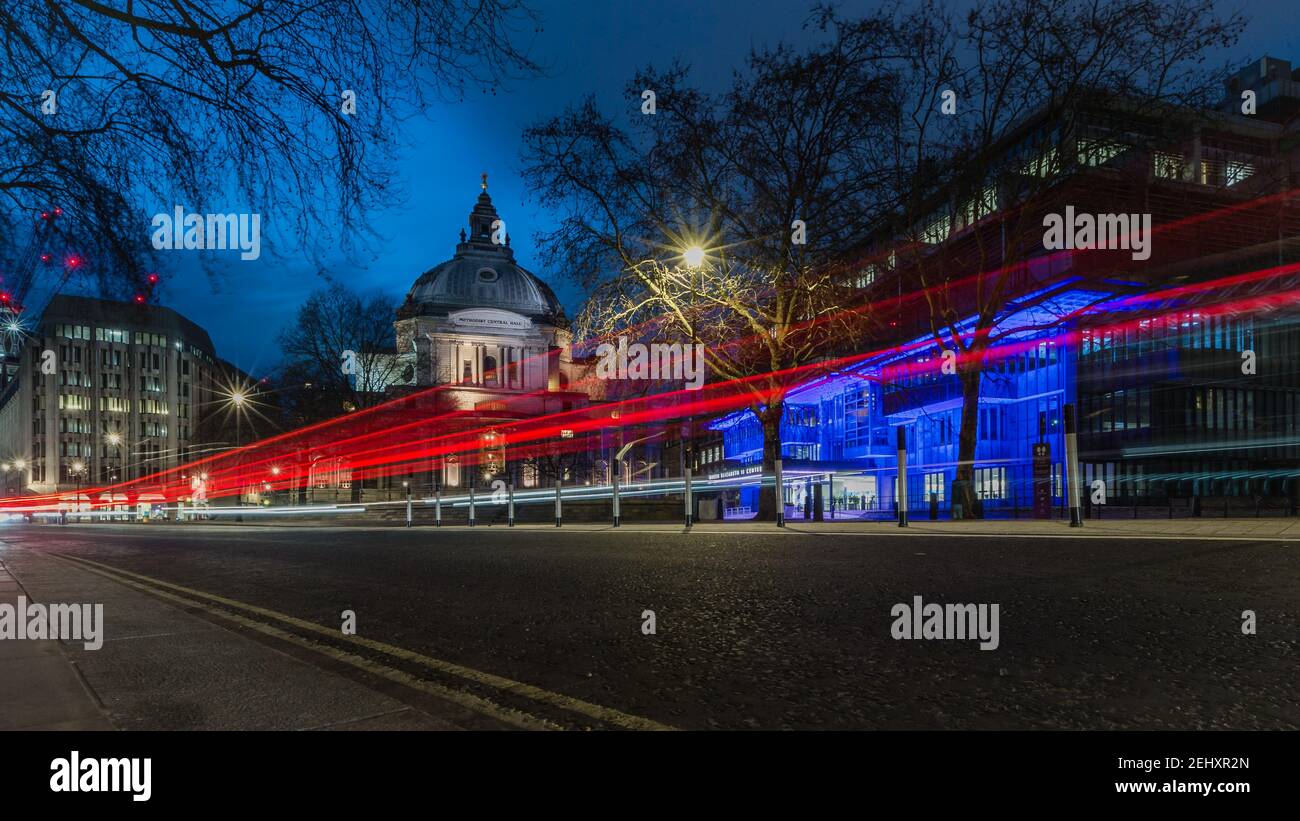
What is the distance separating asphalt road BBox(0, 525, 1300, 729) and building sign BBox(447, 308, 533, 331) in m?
92.4

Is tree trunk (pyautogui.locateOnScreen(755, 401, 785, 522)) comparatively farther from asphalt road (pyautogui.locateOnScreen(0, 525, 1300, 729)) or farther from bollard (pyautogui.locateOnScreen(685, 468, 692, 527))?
asphalt road (pyautogui.locateOnScreen(0, 525, 1300, 729))

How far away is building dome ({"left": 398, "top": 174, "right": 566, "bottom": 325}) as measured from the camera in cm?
10225

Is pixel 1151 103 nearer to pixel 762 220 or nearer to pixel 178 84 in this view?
pixel 762 220

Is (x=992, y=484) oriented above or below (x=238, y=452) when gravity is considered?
below

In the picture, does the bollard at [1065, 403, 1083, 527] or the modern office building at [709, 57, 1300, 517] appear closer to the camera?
the bollard at [1065, 403, 1083, 527]

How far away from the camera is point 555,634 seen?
4184 millimetres

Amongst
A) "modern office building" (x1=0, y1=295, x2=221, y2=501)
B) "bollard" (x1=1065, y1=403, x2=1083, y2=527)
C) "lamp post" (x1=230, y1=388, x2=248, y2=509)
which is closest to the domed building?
"lamp post" (x1=230, y1=388, x2=248, y2=509)

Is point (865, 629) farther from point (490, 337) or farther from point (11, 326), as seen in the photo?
point (490, 337)

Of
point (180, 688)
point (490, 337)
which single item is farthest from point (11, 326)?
point (490, 337)

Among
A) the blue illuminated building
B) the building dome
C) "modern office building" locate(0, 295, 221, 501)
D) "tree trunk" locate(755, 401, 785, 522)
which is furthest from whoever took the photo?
"modern office building" locate(0, 295, 221, 501)

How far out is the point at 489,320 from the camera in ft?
325

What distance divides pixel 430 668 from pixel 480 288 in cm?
10542
